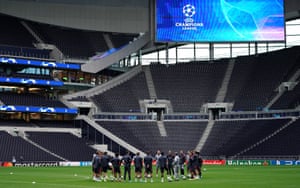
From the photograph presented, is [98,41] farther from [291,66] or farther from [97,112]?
[291,66]

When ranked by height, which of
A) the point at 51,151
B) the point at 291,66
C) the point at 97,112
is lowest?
the point at 51,151

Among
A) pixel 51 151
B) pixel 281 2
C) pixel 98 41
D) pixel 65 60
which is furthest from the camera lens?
pixel 98 41

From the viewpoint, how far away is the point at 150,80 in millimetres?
101938

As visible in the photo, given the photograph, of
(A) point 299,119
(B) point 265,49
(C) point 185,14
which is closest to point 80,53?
(C) point 185,14

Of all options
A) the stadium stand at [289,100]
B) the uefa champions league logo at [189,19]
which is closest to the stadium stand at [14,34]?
the uefa champions league logo at [189,19]

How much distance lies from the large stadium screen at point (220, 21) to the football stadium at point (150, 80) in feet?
0.49

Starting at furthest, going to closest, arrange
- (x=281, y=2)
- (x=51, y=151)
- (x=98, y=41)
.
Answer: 1. (x=98, y=41)
2. (x=281, y=2)
3. (x=51, y=151)

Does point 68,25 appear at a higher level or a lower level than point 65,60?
higher

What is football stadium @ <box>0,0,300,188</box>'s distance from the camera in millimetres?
86750

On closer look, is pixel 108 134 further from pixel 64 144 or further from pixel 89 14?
pixel 89 14

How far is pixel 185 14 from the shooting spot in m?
92.1

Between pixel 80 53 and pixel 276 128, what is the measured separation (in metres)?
34.6

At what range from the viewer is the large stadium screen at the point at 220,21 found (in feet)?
298

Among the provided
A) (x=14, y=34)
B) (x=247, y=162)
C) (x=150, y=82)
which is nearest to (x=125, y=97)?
(x=150, y=82)
